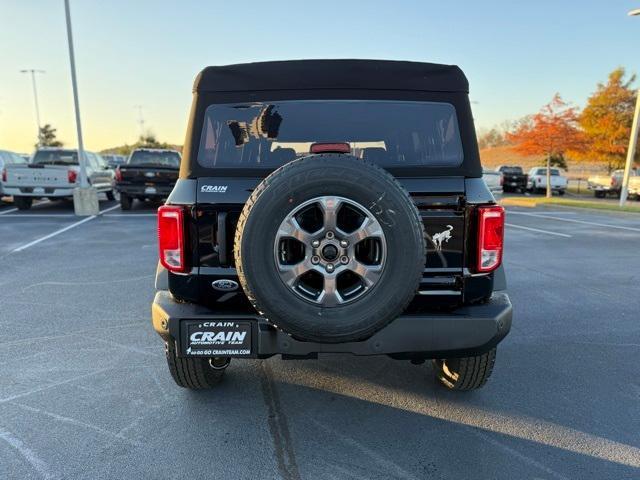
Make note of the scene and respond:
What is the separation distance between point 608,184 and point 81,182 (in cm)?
2710

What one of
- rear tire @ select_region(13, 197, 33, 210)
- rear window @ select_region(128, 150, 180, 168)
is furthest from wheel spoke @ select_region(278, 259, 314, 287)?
rear tire @ select_region(13, 197, 33, 210)

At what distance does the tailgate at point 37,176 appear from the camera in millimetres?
13805

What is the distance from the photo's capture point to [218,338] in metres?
2.63

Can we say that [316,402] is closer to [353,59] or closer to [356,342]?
[356,342]

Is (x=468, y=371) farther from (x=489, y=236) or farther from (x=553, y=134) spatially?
(x=553, y=134)

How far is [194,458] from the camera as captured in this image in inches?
103

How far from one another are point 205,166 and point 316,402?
1679mm

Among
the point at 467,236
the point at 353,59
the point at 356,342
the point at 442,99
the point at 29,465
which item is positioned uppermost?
the point at 353,59

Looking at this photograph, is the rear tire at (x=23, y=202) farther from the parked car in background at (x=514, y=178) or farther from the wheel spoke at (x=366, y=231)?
the parked car in background at (x=514, y=178)

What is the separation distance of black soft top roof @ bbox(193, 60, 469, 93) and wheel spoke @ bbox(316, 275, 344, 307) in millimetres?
1279

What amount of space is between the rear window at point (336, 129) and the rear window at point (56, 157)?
15.7 m

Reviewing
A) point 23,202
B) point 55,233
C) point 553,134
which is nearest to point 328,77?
point 55,233

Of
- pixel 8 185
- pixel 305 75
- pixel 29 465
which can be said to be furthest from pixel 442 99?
pixel 8 185

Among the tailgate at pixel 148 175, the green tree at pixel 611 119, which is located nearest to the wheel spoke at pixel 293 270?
the tailgate at pixel 148 175
